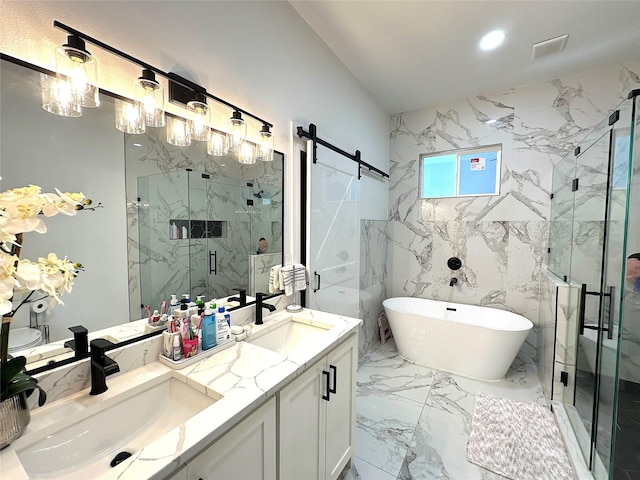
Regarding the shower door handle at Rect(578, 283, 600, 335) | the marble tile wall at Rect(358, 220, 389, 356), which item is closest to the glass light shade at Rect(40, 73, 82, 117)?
the marble tile wall at Rect(358, 220, 389, 356)

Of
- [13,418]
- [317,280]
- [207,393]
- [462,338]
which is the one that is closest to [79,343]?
[13,418]

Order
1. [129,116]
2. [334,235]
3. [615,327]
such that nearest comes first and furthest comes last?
1. [129,116]
2. [615,327]
3. [334,235]

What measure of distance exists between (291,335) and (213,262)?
68 cm

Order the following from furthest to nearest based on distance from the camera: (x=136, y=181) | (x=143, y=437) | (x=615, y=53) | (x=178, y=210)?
(x=615, y=53) → (x=178, y=210) → (x=136, y=181) → (x=143, y=437)

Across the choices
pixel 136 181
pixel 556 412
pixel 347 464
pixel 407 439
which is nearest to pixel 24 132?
pixel 136 181

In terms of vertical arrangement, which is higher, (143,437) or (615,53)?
(615,53)

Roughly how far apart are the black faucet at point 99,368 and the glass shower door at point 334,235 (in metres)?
1.38

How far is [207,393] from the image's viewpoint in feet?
3.41

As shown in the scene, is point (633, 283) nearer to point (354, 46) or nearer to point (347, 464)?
point (347, 464)

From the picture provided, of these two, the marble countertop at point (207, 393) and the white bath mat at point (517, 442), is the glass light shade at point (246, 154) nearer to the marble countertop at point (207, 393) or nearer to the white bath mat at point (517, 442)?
the marble countertop at point (207, 393)

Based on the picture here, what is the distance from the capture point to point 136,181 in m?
1.21

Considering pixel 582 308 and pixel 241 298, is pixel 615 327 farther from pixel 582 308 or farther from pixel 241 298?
pixel 241 298

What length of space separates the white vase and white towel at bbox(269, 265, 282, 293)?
125cm

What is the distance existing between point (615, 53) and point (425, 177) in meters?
1.90
